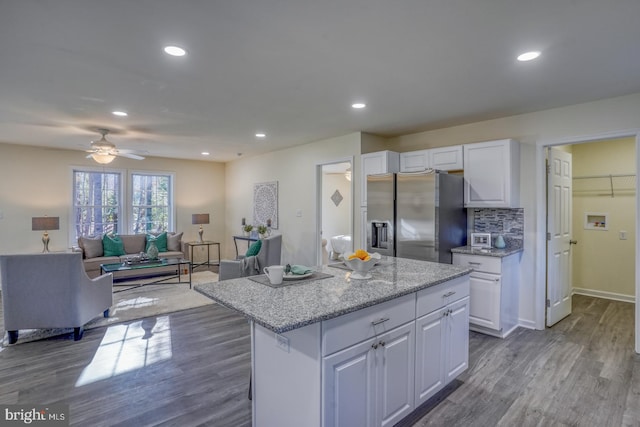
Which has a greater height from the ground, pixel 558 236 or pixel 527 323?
pixel 558 236

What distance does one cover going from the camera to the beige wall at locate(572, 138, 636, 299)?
4.79 metres

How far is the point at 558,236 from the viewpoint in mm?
4016

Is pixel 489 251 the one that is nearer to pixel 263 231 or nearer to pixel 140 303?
pixel 263 231

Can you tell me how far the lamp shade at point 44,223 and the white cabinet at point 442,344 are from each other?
6.58 meters

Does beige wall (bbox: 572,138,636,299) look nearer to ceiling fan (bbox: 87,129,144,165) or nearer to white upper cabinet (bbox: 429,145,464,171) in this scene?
white upper cabinet (bbox: 429,145,464,171)

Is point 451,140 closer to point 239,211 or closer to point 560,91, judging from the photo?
point 560,91

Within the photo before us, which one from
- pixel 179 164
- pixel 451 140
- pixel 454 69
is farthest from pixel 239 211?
pixel 454 69

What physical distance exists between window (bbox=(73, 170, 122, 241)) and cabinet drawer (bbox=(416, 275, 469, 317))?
22.9 feet

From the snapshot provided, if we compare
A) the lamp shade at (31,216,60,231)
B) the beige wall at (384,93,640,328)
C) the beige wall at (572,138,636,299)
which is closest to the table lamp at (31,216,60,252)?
the lamp shade at (31,216,60,231)

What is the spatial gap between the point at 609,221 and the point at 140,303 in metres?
7.08

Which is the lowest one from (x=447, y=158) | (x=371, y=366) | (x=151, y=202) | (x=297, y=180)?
(x=371, y=366)

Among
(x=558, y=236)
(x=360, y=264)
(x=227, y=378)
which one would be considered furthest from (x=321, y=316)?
(x=558, y=236)

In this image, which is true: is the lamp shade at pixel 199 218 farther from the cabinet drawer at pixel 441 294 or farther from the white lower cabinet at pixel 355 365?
the cabinet drawer at pixel 441 294

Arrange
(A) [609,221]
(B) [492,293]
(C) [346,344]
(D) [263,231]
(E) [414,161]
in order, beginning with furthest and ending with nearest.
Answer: (D) [263,231] < (A) [609,221] < (E) [414,161] < (B) [492,293] < (C) [346,344]
